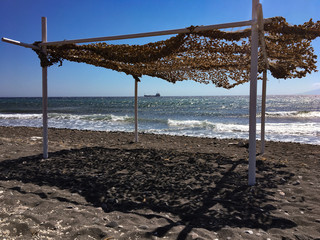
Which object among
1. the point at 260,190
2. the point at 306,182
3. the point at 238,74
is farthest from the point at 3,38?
the point at 306,182

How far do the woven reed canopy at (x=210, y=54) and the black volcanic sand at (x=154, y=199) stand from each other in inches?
79.4

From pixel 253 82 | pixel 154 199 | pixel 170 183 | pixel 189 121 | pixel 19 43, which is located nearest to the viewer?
pixel 154 199

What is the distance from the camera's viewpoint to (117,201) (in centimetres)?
302

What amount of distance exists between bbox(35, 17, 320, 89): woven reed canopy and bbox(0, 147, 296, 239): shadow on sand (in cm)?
199

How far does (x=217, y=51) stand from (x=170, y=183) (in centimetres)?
242

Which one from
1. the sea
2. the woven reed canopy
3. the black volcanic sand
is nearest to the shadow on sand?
the black volcanic sand

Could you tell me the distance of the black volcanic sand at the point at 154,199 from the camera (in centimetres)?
227

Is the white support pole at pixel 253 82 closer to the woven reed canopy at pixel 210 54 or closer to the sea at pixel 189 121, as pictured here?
the woven reed canopy at pixel 210 54

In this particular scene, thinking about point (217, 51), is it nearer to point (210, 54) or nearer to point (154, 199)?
point (210, 54)

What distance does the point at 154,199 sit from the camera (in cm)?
310

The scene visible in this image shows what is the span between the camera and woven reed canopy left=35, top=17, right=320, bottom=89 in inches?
135

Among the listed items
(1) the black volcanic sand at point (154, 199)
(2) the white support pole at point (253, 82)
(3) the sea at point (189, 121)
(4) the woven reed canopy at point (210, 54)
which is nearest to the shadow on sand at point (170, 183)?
(1) the black volcanic sand at point (154, 199)

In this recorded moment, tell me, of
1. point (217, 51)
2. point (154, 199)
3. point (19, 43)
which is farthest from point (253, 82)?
point (19, 43)

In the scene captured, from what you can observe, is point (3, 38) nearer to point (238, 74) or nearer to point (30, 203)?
point (30, 203)
